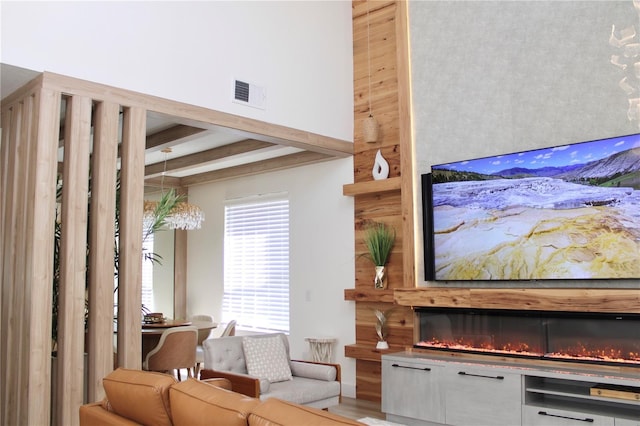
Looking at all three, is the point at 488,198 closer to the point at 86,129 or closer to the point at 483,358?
the point at 483,358

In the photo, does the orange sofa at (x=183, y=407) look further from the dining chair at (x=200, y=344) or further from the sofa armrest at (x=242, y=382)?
the dining chair at (x=200, y=344)

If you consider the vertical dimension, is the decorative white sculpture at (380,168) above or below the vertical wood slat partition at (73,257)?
above

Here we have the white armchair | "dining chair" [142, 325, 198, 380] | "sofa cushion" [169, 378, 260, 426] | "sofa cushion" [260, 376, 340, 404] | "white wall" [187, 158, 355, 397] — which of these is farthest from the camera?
"white wall" [187, 158, 355, 397]

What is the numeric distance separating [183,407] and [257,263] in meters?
5.89

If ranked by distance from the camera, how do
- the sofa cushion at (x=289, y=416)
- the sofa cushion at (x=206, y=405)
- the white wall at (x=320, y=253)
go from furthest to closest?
the white wall at (x=320, y=253)
the sofa cushion at (x=206, y=405)
the sofa cushion at (x=289, y=416)

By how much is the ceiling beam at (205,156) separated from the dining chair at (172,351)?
7.40ft

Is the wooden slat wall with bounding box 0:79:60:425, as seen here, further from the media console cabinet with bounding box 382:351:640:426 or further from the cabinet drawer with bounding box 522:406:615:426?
the cabinet drawer with bounding box 522:406:615:426

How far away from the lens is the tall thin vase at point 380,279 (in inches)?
234

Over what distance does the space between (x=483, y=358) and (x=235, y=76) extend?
3.28 meters

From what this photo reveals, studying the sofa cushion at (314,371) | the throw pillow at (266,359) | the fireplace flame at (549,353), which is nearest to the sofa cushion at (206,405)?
the throw pillow at (266,359)

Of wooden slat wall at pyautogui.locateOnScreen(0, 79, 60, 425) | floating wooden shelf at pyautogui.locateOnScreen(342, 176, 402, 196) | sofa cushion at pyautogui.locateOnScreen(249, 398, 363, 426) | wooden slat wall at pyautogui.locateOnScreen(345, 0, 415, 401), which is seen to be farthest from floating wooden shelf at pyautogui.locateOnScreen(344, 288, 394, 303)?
sofa cushion at pyautogui.locateOnScreen(249, 398, 363, 426)

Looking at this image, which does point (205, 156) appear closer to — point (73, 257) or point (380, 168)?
point (380, 168)

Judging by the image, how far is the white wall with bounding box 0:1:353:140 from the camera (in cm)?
421

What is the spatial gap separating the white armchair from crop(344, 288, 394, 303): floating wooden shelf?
1.11 meters
